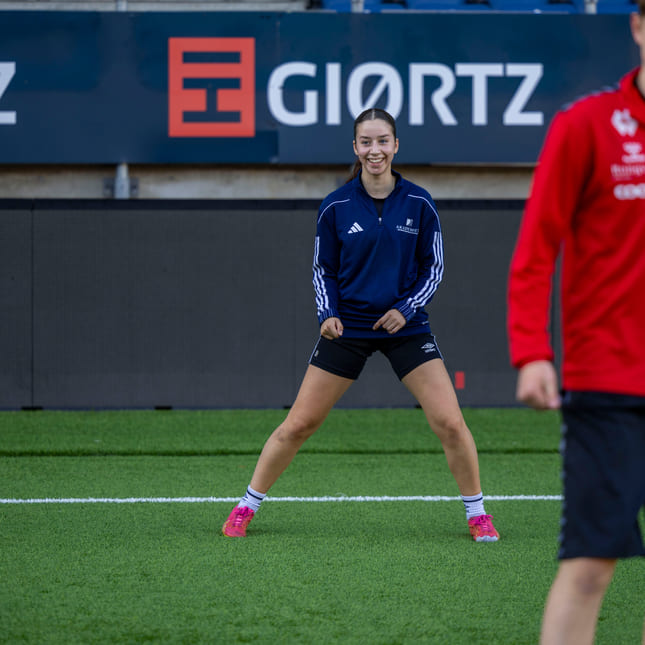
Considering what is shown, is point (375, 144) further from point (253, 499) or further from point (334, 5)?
point (334, 5)

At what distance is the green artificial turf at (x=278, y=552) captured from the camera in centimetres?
365

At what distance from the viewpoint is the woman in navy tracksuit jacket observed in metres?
4.79

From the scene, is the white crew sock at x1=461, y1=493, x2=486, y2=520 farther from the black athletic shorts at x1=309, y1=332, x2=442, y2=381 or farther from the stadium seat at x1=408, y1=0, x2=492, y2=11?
the stadium seat at x1=408, y1=0, x2=492, y2=11

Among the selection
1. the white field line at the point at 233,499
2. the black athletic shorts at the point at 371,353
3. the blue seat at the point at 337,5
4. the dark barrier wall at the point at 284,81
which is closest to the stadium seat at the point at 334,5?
the blue seat at the point at 337,5

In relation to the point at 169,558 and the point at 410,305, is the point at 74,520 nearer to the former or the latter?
the point at 169,558

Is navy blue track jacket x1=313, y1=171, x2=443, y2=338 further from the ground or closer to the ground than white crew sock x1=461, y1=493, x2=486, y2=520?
further from the ground

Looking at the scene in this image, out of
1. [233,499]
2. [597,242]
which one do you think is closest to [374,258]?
[233,499]

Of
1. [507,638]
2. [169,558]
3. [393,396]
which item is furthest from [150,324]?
[507,638]

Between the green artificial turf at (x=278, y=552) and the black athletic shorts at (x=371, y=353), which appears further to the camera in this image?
the black athletic shorts at (x=371, y=353)

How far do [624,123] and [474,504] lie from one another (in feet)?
9.50

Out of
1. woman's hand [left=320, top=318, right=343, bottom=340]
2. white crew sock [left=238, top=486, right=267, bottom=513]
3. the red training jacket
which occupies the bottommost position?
white crew sock [left=238, top=486, right=267, bottom=513]

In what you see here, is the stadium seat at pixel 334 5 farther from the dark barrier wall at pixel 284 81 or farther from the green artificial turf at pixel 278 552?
the green artificial turf at pixel 278 552

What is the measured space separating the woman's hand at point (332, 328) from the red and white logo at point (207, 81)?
7.38 meters

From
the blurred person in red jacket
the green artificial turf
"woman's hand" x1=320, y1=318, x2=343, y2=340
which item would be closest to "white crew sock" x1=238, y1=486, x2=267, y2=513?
the green artificial turf
